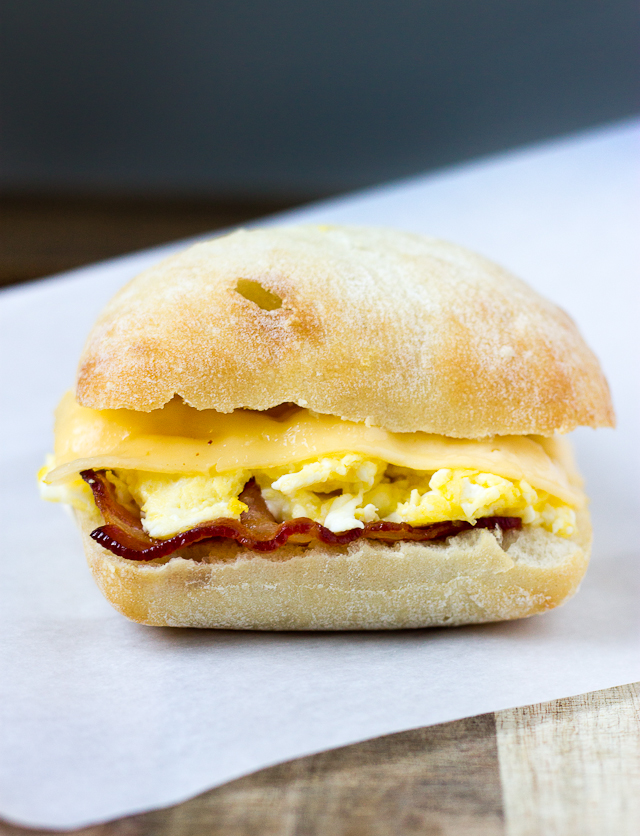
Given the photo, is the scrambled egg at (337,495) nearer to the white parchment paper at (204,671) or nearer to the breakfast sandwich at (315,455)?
the breakfast sandwich at (315,455)

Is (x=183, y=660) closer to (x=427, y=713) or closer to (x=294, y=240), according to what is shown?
(x=427, y=713)

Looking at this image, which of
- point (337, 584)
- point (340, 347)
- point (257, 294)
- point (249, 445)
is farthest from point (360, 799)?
point (257, 294)

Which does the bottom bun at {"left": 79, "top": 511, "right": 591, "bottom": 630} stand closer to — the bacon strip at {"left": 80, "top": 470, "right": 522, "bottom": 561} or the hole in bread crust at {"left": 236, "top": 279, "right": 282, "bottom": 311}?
the bacon strip at {"left": 80, "top": 470, "right": 522, "bottom": 561}

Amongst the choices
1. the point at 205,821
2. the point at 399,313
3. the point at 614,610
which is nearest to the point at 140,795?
the point at 205,821

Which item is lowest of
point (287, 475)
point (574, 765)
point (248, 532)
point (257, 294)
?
point (574, 765)

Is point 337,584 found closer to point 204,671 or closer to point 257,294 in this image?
point 204,671

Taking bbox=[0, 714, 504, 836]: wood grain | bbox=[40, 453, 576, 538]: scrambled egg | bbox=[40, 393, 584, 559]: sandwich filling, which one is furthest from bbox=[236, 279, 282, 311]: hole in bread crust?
bbox=[0, 714, 504, 836]: wood grain

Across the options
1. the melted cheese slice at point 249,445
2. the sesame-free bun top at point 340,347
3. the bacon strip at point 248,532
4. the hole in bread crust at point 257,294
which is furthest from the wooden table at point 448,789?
the hole in bread crust at point 257,294
